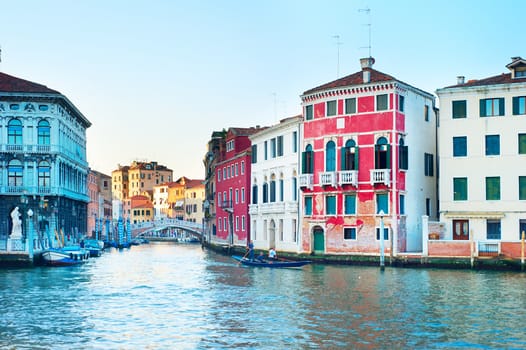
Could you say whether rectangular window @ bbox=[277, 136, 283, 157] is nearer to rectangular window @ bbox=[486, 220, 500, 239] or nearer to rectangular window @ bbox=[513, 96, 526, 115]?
rectangular window @ bbox=[486, 220, 500, 239]

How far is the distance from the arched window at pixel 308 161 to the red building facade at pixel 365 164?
0.09 ft

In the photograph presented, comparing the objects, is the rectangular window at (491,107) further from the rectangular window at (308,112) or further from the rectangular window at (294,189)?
the rectangular window at (294,189)

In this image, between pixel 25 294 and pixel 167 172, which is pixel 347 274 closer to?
pixel 25 294

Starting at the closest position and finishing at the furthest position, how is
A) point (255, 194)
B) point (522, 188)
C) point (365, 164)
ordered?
point (522, 188) → point (365, 164) → point (255, 194)

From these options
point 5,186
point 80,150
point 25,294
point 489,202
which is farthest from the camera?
point 80,150

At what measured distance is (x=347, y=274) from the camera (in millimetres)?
32781

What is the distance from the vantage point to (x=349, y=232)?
3912 centimetres

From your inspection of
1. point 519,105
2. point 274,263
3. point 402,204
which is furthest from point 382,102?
point 274,263

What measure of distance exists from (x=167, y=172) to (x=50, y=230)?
95.2m

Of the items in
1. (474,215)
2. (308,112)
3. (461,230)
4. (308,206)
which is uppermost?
(308,112)

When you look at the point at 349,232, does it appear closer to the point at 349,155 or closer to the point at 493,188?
the point at 349,155

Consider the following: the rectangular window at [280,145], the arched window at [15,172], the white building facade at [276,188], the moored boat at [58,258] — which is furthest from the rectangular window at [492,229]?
Answer: the arched window at [15,172]

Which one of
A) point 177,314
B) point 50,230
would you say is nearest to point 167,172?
point 50,230

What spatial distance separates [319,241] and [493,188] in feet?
30.4
